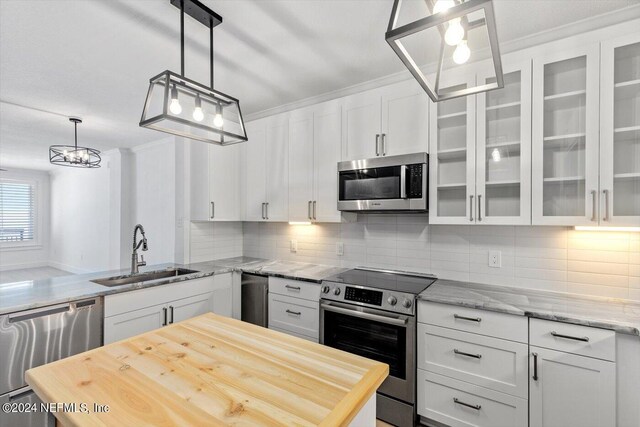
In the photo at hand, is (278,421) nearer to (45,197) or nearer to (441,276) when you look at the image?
(441,276)

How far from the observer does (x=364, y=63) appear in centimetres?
244

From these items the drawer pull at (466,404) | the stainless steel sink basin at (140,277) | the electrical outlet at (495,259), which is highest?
the electrical outlet at (495,259)

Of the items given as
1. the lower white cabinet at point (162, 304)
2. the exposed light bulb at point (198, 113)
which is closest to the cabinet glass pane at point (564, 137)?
the exposed light bulb at point (198, 113)

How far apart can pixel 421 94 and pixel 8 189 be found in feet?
30.8

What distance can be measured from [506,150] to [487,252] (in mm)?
775

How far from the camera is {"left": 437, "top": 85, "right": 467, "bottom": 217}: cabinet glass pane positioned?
2252 mm

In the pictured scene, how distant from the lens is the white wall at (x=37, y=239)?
7199mm

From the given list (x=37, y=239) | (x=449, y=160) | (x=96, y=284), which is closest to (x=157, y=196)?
(x=96, y=284)

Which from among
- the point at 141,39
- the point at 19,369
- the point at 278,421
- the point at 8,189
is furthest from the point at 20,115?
the point at 8,189

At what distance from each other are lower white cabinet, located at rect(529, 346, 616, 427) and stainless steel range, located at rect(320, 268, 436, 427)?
2.24ft

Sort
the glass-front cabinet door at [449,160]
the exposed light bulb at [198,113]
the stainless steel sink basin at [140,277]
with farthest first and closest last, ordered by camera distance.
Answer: the stainless steel sink basin at [140,277] → the glass-front cabinet door at [449,160] → the exposed light bulb at [198,113]

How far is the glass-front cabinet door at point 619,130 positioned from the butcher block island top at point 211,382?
1.72 metres

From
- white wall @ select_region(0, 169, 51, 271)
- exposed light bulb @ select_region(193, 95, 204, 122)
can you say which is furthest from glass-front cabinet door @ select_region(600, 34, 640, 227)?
white wall @ select_region(0, 169, 51, 271)

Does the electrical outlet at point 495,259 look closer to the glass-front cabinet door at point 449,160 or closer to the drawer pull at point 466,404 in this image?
the glass-front cabinet door at point 449,160
